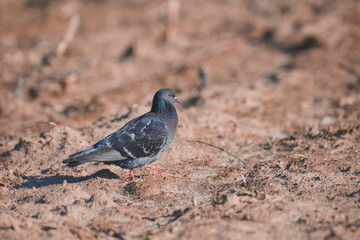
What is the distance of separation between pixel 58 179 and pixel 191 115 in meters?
3.00

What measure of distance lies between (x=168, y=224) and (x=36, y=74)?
7.91 m

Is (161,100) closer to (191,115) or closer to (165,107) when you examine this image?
(165,107)

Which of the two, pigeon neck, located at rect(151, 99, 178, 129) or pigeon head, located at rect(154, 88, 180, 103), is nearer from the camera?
pigeon neck, located at rect(151, 99, 178, 129)

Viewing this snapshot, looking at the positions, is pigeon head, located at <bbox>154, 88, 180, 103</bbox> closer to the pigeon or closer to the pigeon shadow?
the pigeon

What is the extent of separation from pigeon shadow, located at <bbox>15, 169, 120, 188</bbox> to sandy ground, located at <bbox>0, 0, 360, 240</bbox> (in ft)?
0.08

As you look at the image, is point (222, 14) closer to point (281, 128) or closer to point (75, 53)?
point (75, 53)

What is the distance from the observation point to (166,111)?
5.38 meters

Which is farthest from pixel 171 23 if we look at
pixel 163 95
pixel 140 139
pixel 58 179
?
pixel 58 179

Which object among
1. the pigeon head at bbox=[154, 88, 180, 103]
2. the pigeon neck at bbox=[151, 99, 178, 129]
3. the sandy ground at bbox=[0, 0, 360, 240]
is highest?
the pigeon head at bbox=[154, 88, 180, 103]

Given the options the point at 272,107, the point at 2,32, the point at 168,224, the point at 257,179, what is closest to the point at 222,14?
the point at 272,107

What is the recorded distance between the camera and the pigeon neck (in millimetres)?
5328

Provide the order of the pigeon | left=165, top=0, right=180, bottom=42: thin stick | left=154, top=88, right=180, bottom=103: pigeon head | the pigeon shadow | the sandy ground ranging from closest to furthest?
the sandy ground
the pigeon
the pigeon shadow
left=154, top=88, right=180, bottom=103: pigeon head
left=165, top=0, right=180, bottom=42: thin stick

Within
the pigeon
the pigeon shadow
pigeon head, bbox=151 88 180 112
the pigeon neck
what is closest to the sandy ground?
the pigeon shadow

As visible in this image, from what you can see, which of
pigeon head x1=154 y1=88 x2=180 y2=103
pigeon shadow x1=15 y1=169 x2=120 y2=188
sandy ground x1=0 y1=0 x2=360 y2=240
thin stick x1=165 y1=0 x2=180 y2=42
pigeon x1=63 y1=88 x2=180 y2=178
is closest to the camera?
sandy ground x1=0 y1=0 x2=360 y2=240
